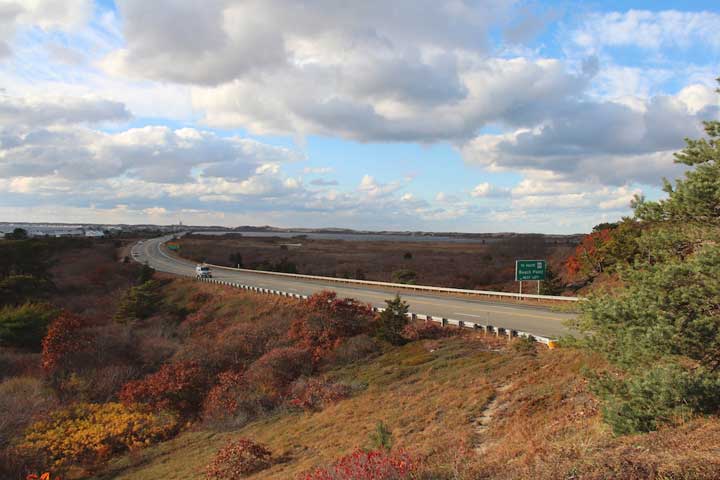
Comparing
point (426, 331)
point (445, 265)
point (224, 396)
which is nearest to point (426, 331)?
point (426, 331)

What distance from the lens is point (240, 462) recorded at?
12.9 m

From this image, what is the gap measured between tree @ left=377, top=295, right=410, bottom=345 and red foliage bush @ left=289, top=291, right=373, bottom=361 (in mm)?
2304

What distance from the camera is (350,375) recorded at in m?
19.9

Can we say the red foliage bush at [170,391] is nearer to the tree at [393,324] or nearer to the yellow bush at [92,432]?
the yellow bush at [92,432]

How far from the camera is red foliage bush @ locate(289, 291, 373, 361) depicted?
24750 millimetres

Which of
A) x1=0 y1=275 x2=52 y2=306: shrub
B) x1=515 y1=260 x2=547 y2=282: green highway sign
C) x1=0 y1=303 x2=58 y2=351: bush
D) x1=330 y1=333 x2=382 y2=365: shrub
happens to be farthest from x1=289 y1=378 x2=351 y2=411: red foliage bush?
x1=0 y1=275 x2=52 y2=306: shrub

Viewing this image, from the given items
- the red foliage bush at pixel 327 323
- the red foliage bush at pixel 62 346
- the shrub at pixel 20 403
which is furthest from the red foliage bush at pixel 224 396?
the red foliage bush at pixel 62 346

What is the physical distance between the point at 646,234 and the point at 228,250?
10504 cm

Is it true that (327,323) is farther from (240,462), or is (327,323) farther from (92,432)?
(240,462)

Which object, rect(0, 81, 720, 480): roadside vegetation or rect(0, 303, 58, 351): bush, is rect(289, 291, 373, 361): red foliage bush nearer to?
rect(0, 81, 720, 480): roadside vegetation

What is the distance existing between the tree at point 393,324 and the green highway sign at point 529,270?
870 cm

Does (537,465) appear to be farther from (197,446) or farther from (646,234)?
(197,446)

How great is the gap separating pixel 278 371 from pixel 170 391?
15.6 feet

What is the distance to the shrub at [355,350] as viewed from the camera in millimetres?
22109
